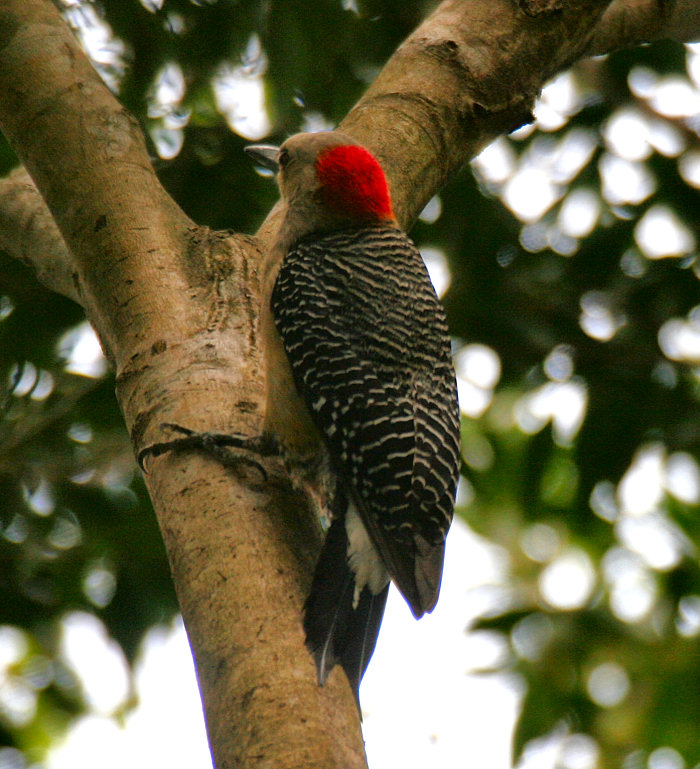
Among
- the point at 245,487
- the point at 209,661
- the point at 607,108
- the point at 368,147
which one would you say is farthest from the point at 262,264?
the point at 607,108

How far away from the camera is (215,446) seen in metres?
2.54

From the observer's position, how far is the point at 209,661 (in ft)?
6.75

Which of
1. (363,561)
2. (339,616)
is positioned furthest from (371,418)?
(339,616)

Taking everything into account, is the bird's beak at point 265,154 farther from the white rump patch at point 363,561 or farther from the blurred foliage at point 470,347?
the white rump patch at point 363,561

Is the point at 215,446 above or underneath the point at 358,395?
above

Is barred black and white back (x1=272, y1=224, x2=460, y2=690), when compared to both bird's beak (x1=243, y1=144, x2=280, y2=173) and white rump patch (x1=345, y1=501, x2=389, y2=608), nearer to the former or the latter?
white rump patch (x1=345, y1=501, x2=389, y2=608)

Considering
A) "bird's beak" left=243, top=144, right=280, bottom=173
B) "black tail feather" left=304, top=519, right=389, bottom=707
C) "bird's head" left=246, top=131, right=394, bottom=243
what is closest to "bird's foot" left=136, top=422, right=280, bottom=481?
"black tail feather" left=304, top=519, right=389, bottom=707

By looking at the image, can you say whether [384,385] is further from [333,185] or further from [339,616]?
[333,185]

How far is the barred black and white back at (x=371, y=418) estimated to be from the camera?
2498 millimetres

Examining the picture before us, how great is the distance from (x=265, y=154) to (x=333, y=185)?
79 cm

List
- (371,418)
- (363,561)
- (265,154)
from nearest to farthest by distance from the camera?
(363,561) < (371,418) < (265,154)

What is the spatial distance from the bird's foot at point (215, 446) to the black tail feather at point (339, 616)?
29cm

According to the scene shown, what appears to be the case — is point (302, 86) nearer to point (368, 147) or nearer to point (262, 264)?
point (368, 147)

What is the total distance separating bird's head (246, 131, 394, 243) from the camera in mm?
3680
